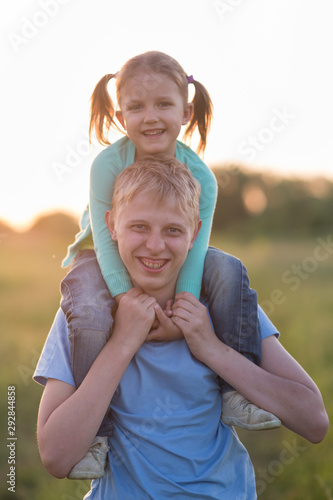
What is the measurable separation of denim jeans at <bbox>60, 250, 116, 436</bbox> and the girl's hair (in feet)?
3.56

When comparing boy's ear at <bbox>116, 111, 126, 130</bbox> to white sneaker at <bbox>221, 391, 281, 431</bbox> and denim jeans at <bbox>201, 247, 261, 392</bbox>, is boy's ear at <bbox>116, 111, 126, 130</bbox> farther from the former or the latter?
white sneaker at <bbox>221, 391, 281, 431</bbox>

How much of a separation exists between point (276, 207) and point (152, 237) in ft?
108

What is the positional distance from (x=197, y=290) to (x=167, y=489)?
0.86m

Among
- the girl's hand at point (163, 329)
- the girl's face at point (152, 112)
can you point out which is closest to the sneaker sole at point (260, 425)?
the girl's hand at point (163, 329)

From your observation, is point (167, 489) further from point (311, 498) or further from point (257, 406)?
point (311, 498)

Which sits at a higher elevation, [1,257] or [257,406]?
[257,406]

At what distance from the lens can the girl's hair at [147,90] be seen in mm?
3057

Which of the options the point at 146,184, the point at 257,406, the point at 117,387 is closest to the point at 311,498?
the point at 257,406

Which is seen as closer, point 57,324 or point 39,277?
point 57,324

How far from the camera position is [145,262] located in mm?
2346

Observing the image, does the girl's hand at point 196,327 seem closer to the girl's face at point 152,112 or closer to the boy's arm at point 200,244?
the boy's arm at point 200,244

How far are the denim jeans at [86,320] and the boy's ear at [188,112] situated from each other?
126 centimetres

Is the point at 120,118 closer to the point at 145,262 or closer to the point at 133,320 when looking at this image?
the point at 145,262

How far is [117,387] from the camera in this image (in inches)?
91.8
